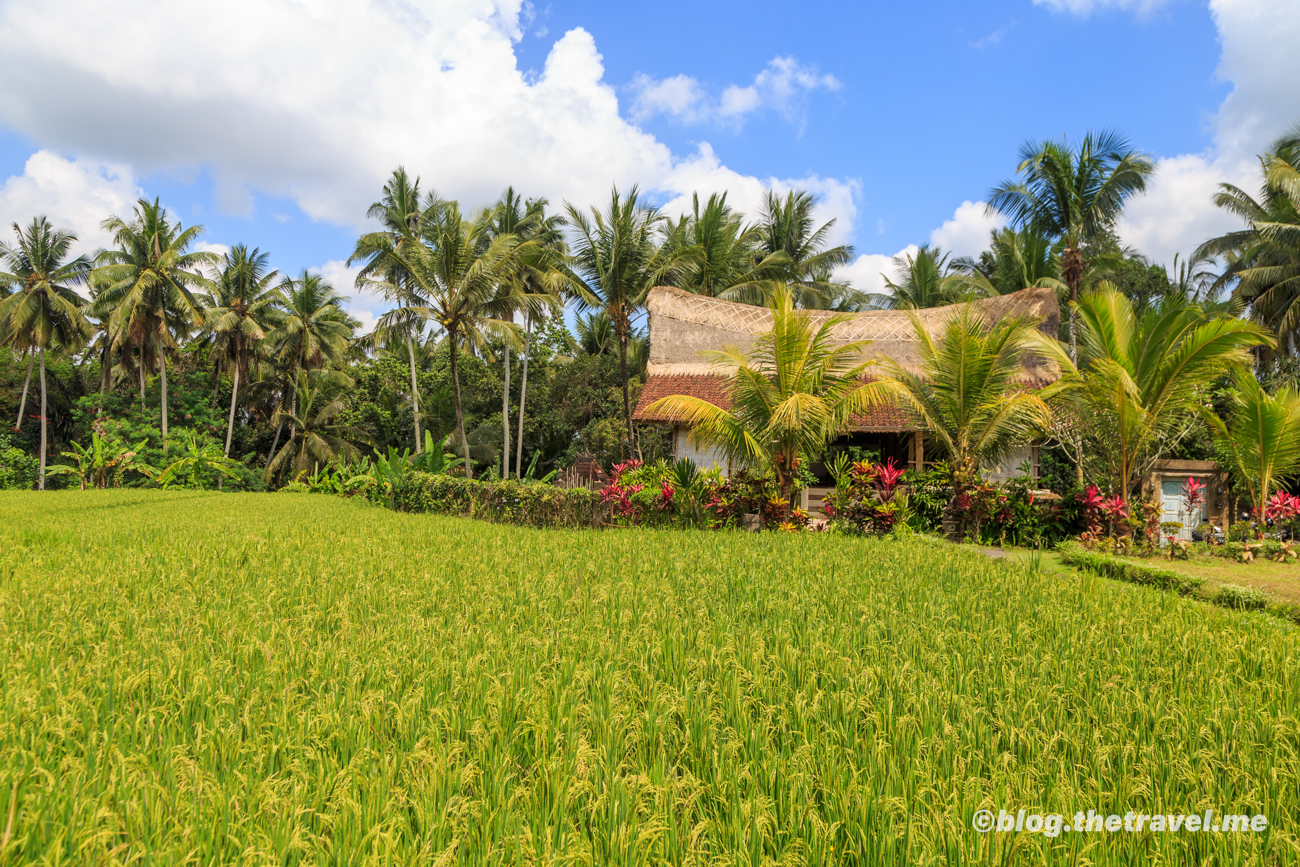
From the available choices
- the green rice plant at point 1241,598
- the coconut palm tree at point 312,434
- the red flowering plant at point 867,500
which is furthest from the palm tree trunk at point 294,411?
the green rice plant at point 1241,598

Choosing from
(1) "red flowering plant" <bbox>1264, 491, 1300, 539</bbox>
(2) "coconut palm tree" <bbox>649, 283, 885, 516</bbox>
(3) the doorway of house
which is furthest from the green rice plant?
(3) the doorway of house

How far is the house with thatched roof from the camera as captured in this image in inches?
491

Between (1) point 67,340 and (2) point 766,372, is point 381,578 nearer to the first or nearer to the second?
(2) point 766,372

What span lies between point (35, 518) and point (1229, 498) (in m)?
18.3

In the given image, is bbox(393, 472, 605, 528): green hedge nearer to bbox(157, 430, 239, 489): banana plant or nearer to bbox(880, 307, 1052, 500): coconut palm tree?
bbox(880, 307, 1052, 500): coconut palm tree

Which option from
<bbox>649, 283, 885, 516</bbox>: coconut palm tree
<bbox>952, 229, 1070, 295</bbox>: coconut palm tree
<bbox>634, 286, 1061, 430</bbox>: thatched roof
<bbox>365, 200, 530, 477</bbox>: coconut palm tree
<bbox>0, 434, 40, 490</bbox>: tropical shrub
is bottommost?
<bbox>0, 434, 40, 490</bbox>: tropical shrub

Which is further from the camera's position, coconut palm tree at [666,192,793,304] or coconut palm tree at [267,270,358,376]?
coconut palm tree at [267,270,358,376]

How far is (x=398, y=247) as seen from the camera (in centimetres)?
2177

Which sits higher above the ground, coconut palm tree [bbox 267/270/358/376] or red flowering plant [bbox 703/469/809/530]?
coconut palm tree [bbox 267/270/358/376]

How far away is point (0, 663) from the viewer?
8.98ft

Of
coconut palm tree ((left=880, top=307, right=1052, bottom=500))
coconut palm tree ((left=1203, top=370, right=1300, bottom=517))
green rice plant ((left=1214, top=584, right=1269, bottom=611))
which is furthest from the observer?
coconut palm tree ((left=1203, top=370, right=1300, bottom=517))

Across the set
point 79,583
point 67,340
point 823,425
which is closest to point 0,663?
point 79,583

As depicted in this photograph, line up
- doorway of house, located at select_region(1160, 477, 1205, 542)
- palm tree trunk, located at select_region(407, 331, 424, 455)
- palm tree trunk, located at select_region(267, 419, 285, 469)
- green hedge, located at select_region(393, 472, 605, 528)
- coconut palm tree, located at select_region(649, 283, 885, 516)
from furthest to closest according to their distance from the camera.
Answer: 1. palm tree trunk, located at select_region(267, 419, 285, 469)
2. palm tree trunk, located at select_region(407, 331, 424, 455)
3. doorway of house, located at select_region(1160, 477, 1205, 542)
4. green hedge, located at select_region(393, 472, 605, 528)
5. coconut palm tree, located at select_region(649, 283, 885, 516)

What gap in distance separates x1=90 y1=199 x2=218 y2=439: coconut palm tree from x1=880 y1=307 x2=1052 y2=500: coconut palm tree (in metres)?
23.5
